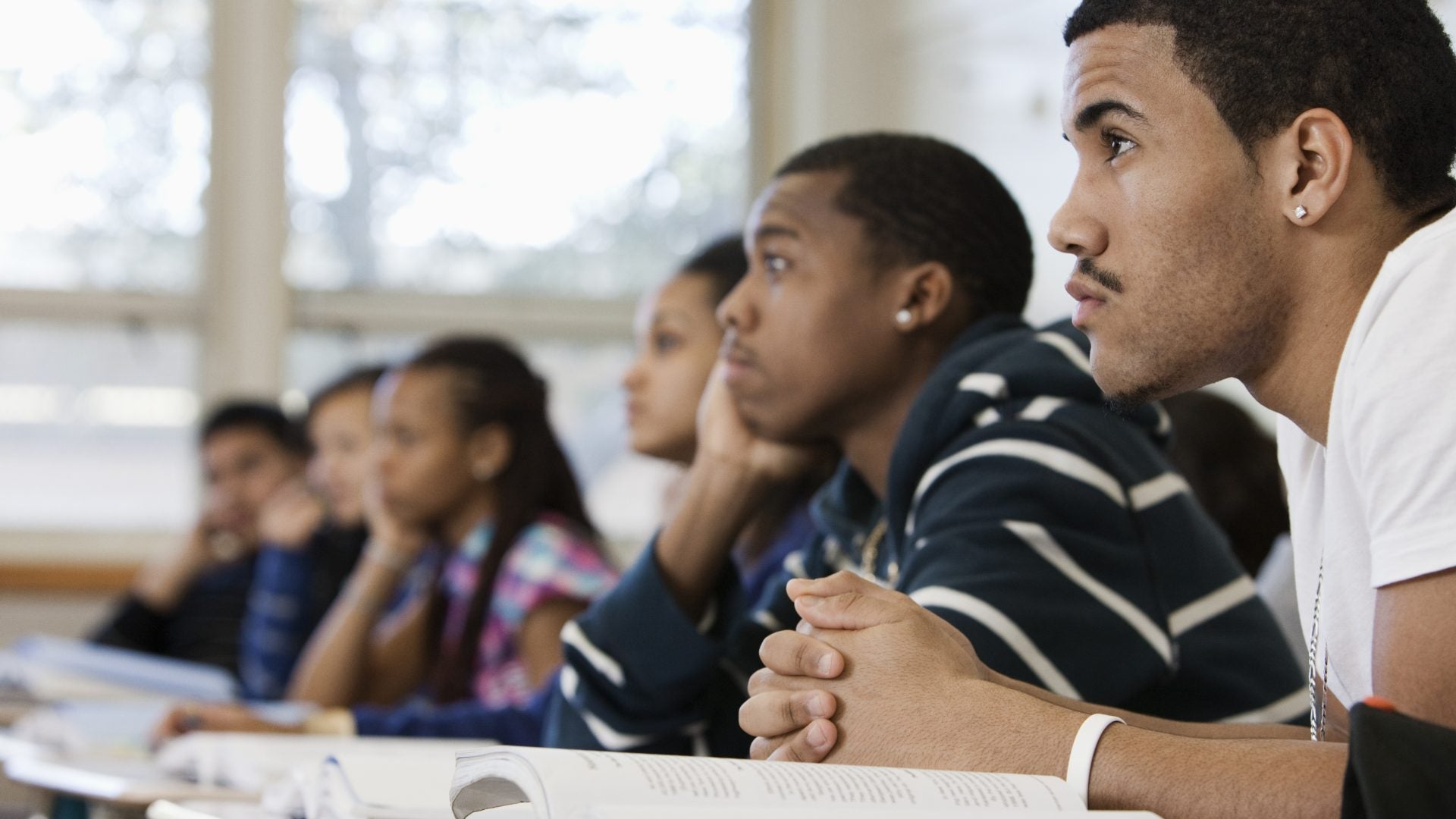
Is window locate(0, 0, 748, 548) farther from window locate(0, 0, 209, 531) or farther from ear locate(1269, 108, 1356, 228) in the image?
ear locate(1269, 108, 1356, 228)

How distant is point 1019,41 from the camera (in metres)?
3.75

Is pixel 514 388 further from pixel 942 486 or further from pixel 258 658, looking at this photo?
pixel 942 486

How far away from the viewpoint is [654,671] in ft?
5.11

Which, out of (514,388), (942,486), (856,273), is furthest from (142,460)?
(942,486)

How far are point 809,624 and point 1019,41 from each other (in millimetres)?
2951

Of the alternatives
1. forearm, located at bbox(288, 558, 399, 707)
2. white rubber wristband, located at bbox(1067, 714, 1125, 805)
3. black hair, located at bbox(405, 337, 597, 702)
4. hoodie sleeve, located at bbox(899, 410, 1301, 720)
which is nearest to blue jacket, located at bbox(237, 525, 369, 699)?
forearm, located at bbox(288, 558, 399, 707)

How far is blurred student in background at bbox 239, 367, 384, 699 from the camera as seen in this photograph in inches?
128

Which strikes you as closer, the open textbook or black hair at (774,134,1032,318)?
the open textbook

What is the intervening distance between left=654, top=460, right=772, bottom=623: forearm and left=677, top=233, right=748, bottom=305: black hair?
559mm

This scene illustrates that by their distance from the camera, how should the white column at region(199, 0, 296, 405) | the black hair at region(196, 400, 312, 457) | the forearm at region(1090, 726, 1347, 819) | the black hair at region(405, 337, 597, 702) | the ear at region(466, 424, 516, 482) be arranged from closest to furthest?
the forearm at region(1090, 726, 1347, 819), the black hair at region(405, 337, 597, 702), the ear at region(466, 424, 516, 482), the black hair at region(196, 400, 312, 457), the white column at region(199, 0, 296, 405)

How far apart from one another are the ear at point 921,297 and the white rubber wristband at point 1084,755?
0.80 m

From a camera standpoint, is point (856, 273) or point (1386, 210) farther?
point (856, 273)

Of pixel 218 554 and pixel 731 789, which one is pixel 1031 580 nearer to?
Answer: pixel 731 789

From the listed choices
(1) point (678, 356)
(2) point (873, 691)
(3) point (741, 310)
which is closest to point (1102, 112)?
(2) point (873, 691)
